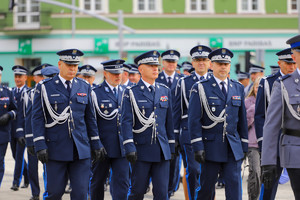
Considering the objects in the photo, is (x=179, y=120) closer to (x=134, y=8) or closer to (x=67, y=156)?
(x=67, y=156)

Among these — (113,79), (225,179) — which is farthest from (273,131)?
(113,79)

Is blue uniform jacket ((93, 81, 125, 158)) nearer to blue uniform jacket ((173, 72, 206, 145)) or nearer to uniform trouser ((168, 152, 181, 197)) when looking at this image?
blue uniform jacket ((173, 72, 206, 145))

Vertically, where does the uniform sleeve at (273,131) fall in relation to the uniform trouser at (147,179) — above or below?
above

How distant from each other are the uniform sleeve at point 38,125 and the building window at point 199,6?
33.2m

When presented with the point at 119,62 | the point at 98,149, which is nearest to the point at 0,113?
the point at 119,62

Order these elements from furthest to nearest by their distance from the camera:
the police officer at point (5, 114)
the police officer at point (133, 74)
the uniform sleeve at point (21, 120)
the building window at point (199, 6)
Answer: the building window at point (199, 6) → the police officer at point (133, 74) → the uniform sleeve at point (21, 120) → the police officer at point (5, 114)

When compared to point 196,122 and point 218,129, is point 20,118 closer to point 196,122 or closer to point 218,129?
Result: point 196,122

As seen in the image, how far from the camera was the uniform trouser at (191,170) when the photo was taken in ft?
33.0

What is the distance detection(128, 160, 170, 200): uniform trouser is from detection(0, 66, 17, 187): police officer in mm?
3978

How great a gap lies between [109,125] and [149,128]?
1.33 meters

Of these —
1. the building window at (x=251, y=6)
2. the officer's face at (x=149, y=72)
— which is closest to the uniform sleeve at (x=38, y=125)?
the officer's face at (x=149, y=72)

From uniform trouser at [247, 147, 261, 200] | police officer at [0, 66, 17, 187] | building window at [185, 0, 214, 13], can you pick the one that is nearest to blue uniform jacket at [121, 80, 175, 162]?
uniform trouser at [247, 147, 261, 200]

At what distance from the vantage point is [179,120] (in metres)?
10.5

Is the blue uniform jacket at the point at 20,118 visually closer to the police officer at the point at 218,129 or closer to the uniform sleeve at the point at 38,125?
the uniform sleeve at the point at 38,125
